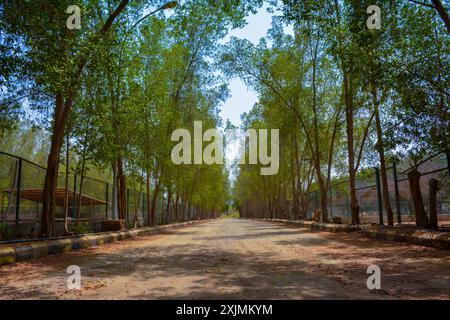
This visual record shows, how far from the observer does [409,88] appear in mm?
11180

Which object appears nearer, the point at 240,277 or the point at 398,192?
the point at 240,277

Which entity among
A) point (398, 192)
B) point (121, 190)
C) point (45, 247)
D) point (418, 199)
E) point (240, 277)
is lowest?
point (240, 277)

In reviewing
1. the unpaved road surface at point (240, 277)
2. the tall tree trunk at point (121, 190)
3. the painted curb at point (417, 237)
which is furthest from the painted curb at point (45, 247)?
the painted curb at point (417, 237)

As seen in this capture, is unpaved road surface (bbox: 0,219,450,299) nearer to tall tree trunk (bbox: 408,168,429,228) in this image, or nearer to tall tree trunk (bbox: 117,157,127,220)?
tall tree trunk (bbox: 408,168,429,228)

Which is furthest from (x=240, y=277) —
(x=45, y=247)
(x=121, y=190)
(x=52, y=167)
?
(x=121, y=190)

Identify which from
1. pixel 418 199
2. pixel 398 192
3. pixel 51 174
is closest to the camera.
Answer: pixel 51 174

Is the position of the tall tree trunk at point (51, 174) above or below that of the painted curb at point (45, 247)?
above

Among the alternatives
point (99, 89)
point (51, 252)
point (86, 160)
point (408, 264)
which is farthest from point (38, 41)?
point (408, 264)

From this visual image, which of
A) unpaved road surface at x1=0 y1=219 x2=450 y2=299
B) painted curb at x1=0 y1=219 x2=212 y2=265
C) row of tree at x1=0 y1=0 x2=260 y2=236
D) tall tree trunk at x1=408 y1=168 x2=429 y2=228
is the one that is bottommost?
unpaved road surface at x1=0 y1=219 x2=450 y2=299

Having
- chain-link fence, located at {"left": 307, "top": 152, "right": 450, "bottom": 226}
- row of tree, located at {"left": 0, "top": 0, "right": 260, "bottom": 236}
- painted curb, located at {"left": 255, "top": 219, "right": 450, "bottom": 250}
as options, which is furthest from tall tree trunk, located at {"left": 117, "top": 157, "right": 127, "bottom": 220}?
chain-link fence, located at {"left": 307, "top": 152, "right": 450, "bottom": 226}

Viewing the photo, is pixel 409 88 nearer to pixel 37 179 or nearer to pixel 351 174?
pixel 351 174

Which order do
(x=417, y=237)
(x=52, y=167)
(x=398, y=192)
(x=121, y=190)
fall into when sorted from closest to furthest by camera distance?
(x=417, y=237), (x=52, y=167), (x=398, y=192), (x=121, y=190)

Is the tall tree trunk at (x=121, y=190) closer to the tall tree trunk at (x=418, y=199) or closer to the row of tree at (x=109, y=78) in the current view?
the row of tree at (x=109, y=78)

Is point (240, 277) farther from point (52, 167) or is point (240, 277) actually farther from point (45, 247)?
point (52, 167)
